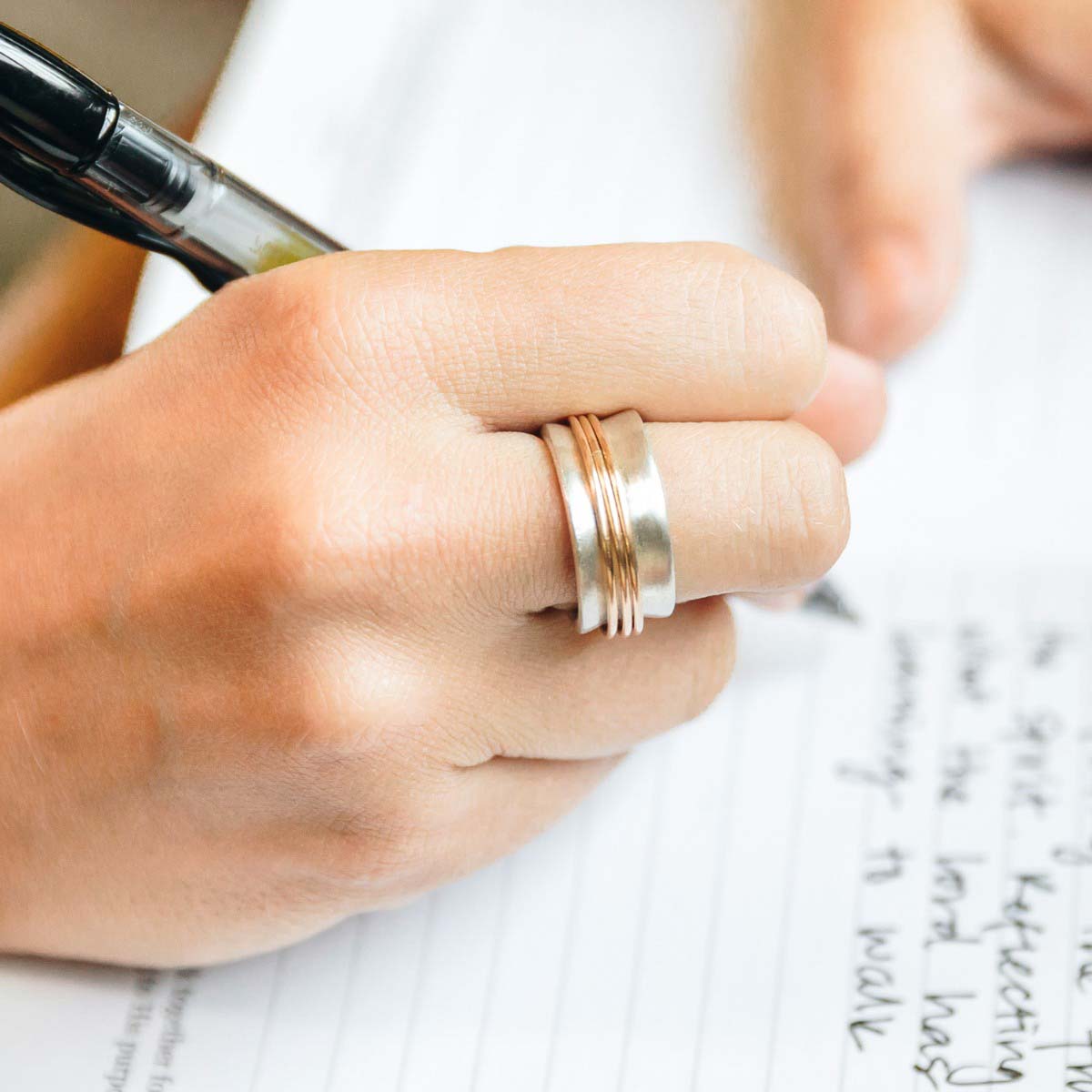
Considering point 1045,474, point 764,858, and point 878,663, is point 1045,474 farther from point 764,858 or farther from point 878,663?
point 764,858

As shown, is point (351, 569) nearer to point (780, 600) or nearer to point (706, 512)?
point (706, 512)

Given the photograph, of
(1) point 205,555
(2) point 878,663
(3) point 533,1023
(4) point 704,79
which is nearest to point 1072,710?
(2) point 878,663

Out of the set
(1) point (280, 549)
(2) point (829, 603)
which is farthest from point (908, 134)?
(1) point (280, 549)

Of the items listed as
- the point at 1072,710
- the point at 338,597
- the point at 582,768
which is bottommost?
the point at 1072,710

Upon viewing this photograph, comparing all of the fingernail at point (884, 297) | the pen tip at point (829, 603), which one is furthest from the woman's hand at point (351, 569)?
the fingernail at point (884, 297)

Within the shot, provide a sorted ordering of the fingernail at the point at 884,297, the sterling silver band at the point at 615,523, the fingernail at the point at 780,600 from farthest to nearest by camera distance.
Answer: the fingernail at the point at 884,297, the fingernail at the point at 780,600, the sterling silver band at the point at 615,523

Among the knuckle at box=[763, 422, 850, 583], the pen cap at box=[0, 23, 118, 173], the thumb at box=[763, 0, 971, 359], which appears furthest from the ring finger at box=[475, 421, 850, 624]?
the thumb at box=[763, 0, 971, 359]

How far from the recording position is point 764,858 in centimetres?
63

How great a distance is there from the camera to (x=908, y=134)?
2.72 ft

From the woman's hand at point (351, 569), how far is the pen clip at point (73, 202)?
0.05 m

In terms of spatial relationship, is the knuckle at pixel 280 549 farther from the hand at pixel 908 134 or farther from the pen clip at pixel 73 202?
the hand at pixel 908 134

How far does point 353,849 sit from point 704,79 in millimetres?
727

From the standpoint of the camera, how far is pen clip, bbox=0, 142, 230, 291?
1.77ft

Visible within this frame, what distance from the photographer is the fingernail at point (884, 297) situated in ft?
2.57
